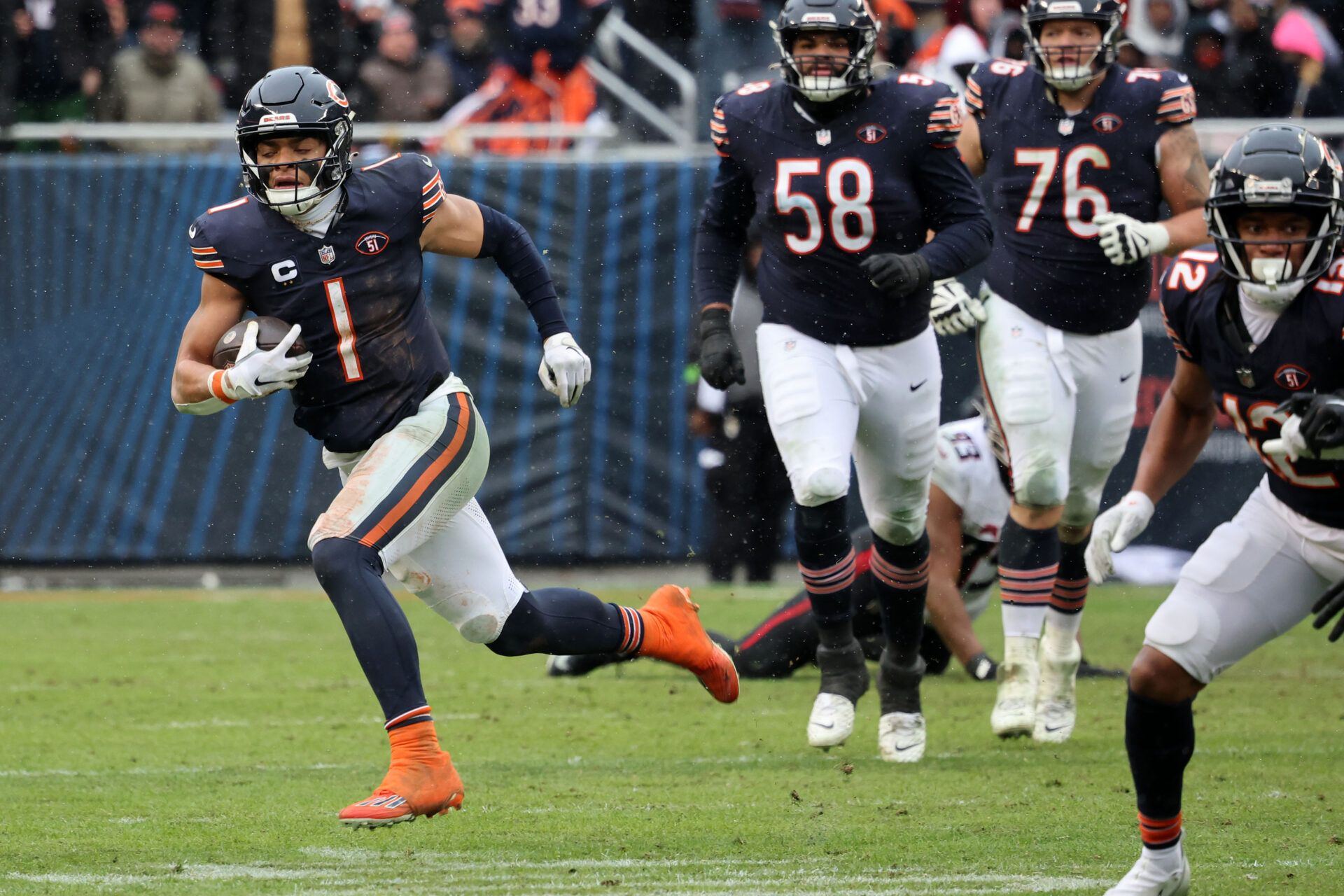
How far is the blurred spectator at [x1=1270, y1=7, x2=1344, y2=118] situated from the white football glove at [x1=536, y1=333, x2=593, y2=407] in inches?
295

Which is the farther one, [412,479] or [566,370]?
[566,370]

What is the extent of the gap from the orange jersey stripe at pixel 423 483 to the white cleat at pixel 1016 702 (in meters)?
1.97

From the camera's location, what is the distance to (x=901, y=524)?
5.39 meters

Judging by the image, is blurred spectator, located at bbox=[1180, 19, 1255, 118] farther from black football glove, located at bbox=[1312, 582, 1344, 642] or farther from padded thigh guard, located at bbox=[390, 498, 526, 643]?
black football glove, located at bbox=[1312, 582, 1344, 642]

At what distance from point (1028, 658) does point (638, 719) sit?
1304mm

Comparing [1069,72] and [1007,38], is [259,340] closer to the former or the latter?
[1069,72]

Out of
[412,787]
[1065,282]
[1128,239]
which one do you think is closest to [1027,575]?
[1065,282]

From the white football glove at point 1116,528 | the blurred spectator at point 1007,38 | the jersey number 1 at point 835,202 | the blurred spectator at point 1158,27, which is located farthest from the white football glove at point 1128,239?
the blurred spectator at point 1158,27

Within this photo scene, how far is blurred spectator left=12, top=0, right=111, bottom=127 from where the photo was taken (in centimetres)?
1080

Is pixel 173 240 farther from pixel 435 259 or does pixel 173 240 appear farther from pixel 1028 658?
pixel 1028 658

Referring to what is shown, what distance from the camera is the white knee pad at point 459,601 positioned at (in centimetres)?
446

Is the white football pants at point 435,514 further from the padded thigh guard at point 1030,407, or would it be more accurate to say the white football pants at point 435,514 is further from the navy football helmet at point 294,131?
the padded thigh guard at point 1030,407

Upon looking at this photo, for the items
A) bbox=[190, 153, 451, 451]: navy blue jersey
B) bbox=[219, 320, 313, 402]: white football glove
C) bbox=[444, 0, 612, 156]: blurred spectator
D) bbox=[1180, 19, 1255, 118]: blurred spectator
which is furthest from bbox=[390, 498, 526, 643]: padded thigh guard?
bbox=[1180, 19, 1255, 118]: blurred spectator

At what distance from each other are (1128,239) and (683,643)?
1.83 metres
